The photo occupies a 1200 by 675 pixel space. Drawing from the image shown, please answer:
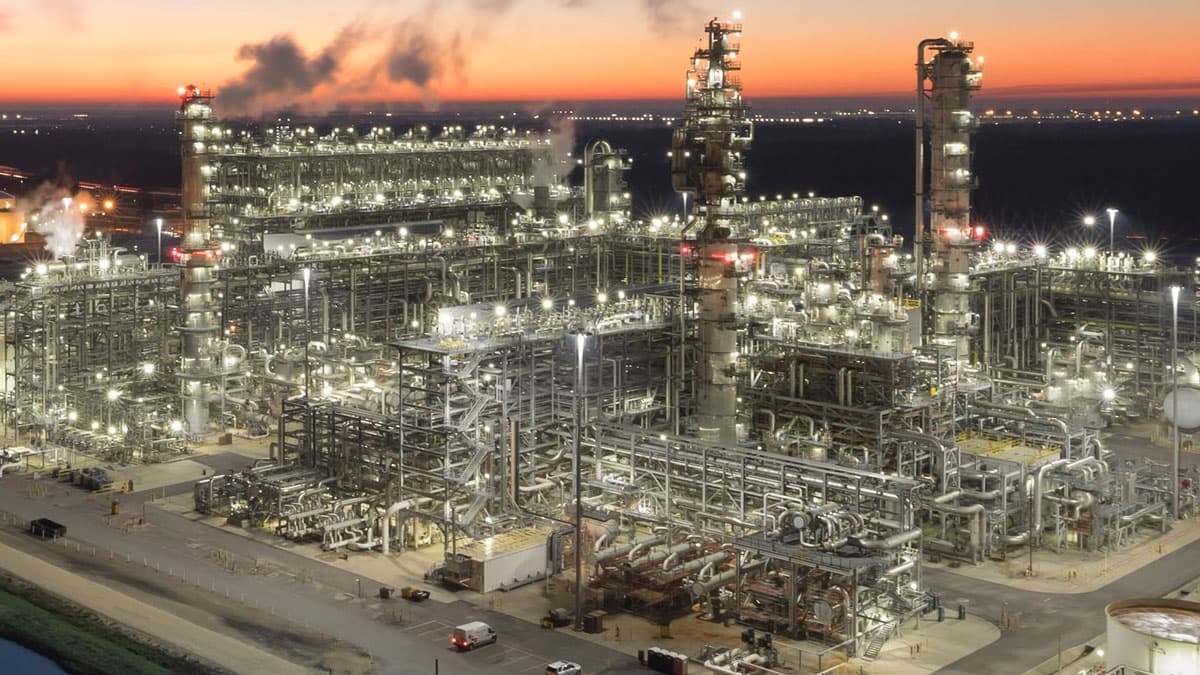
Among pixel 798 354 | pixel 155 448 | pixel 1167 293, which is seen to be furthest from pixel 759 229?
pixel 155 448

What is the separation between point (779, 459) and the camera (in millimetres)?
59031

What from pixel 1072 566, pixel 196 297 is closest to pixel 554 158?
pixel 196 297

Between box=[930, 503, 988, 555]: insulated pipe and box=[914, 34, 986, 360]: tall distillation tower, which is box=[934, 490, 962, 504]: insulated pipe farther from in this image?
box=[914, 34, 986, 360]: tall distillation tower

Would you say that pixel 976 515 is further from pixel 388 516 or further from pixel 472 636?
pixel 388 516

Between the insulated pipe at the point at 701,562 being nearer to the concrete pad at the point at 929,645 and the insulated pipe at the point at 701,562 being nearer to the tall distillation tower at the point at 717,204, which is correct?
the concrete pad at the point at 929,645

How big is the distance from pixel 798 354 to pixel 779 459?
14.7 metres

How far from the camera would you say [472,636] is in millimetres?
50781

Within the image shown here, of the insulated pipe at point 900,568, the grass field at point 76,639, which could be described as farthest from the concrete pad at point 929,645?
the grass field at point 76,639

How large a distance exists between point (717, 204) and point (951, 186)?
59.9 feet

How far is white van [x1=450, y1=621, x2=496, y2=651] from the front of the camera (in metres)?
50.6

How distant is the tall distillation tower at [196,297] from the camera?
8638 centimetres

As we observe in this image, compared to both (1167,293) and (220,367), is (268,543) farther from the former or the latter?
(1167,293)

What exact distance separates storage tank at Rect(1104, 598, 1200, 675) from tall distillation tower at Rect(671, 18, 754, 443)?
29.4m

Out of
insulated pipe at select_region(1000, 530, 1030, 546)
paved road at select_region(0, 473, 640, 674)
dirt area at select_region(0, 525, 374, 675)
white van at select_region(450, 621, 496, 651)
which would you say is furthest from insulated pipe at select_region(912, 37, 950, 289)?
dirt area at select_region(0, 525, 374, 675)
